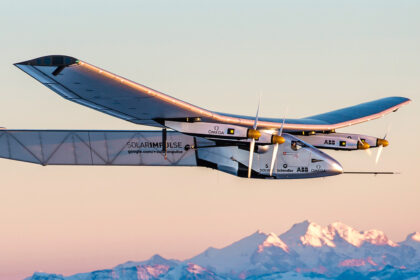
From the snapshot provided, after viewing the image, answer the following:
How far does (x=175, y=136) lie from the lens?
205ft

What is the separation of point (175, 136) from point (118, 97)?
40.5 ft

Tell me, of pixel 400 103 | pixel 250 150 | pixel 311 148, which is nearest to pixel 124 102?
pixel 250 150

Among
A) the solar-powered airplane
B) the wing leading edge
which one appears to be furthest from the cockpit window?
the wing leading edge

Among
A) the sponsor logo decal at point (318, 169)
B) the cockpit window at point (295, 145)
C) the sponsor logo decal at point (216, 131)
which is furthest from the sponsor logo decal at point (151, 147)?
the sponsor logo decal at point (318, 169)

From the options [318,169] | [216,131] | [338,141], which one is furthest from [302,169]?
[216,131]

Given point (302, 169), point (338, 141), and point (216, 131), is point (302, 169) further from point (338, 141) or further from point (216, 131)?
point (216, 131)

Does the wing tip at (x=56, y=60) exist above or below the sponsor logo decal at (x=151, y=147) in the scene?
above

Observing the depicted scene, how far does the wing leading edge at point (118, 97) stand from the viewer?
142 ft

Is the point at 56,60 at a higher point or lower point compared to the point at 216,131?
higher

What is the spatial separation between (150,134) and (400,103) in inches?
948

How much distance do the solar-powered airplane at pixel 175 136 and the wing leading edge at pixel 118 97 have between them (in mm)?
51

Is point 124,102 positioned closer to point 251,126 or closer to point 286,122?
point 251,126

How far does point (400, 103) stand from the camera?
73562 mm

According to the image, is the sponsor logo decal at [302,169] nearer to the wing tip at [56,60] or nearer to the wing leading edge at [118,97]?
the wing leading edge at [118,97]
